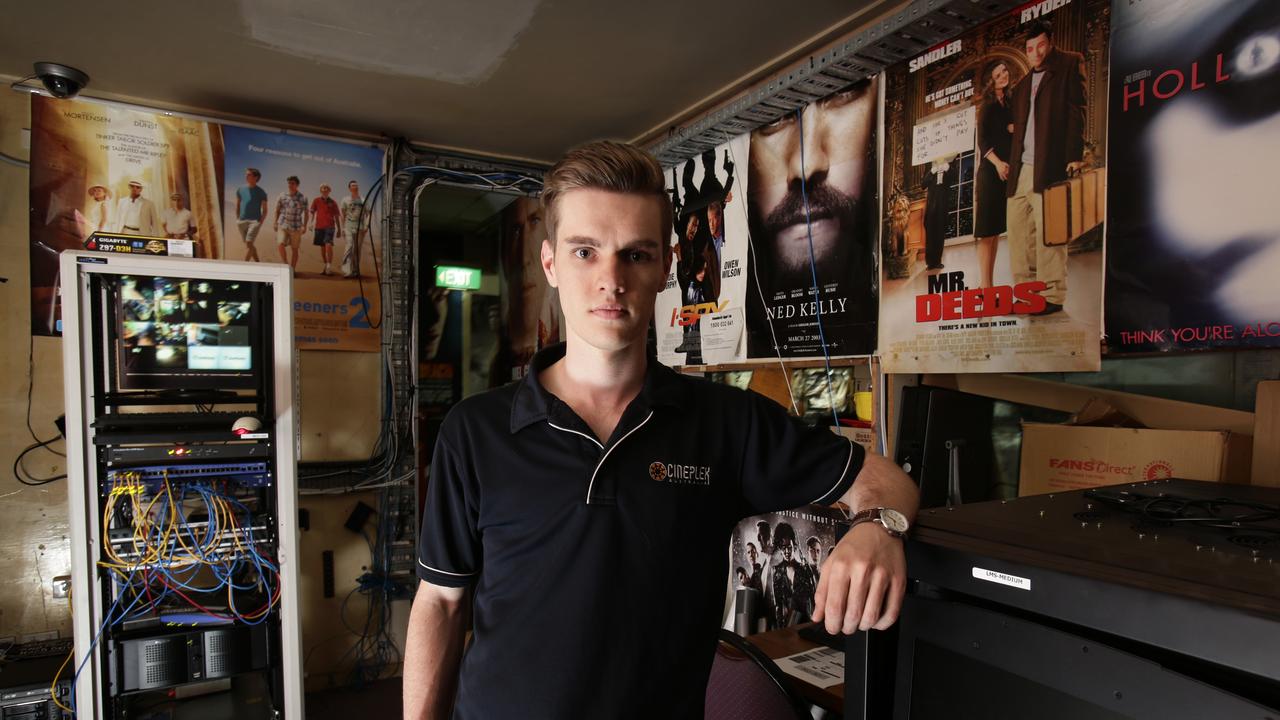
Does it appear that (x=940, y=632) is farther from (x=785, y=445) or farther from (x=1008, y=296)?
(x=1008, y=296)

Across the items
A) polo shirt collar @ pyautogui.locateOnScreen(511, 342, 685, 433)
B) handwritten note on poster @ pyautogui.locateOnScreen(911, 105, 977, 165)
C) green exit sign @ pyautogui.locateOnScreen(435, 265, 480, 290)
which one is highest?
handwritten note on poster @ pyautogui.locateOnScreen(911, 105, 977, 165)

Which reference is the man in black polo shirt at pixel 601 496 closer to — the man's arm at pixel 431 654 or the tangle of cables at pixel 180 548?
the man's arm at pixel 431 654

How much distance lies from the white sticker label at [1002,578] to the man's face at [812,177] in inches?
71.8

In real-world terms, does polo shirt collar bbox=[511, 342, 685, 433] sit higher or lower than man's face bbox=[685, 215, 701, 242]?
lower

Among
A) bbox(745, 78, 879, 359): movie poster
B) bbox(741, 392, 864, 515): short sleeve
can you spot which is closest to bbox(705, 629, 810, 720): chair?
bbox(741, 392, 864, 515): short sleeve

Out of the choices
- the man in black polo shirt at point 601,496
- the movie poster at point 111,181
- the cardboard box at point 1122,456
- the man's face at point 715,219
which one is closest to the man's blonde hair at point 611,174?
the man in black polo shirt at point 601,496

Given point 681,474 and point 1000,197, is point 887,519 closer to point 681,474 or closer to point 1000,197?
point 681,474

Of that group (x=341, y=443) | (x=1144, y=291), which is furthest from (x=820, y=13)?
(x=341, y=443)

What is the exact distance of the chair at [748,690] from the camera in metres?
1.10

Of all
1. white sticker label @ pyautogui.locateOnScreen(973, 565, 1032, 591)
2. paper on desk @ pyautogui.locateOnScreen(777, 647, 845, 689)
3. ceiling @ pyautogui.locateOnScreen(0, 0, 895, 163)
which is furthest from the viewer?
ceiling @ pyautogui.locateOnScreen(0, 0, 895, 163)

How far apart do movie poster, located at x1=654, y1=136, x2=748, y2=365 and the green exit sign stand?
2.43 metres

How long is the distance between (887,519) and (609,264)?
546mm

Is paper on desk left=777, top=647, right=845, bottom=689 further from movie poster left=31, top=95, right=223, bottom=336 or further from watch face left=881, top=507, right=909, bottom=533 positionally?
movie poster left=31, top=95, right=223, bottom=336

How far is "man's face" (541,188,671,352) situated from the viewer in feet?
3.54
